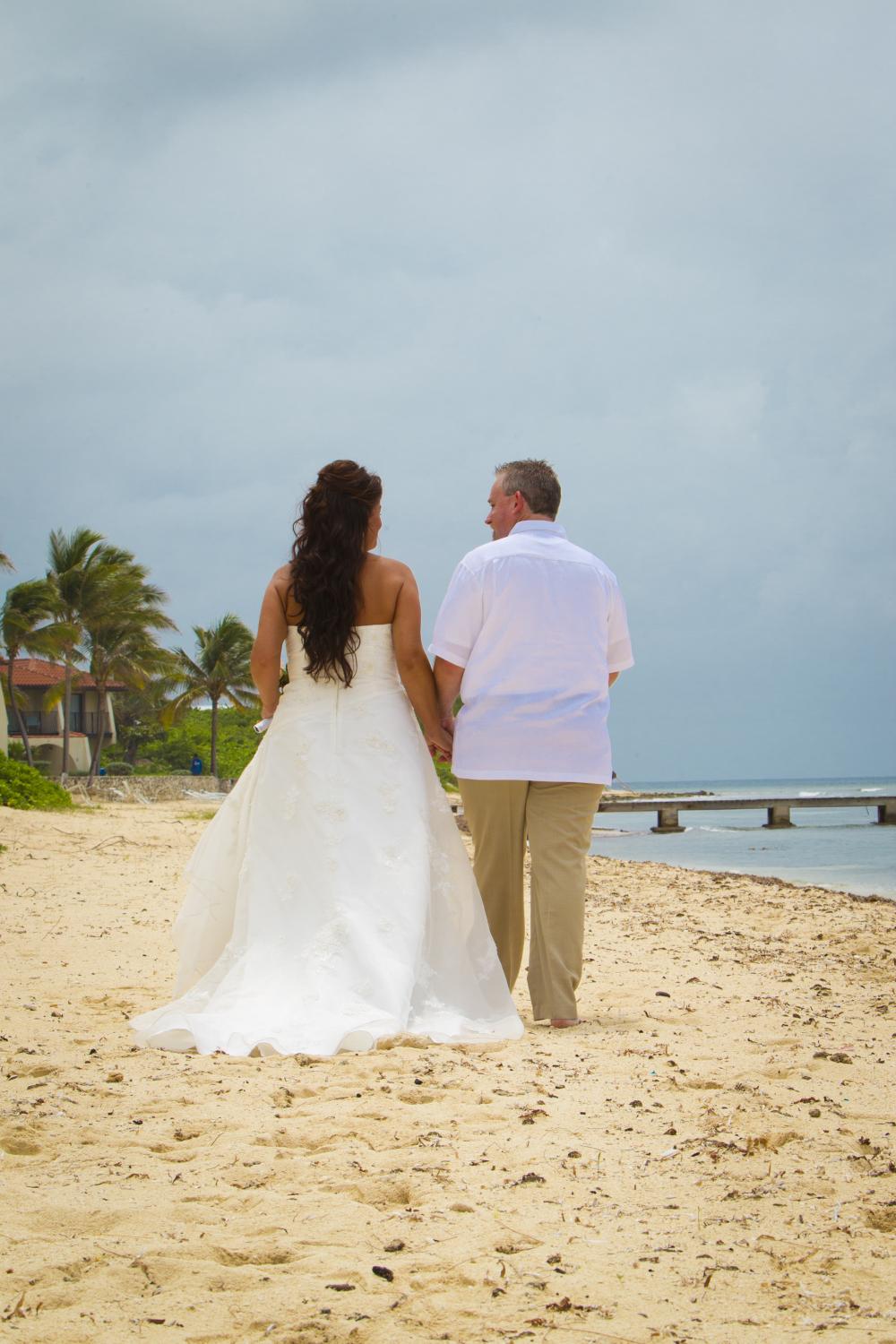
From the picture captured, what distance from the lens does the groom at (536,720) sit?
434cm

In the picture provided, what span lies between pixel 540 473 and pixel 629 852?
20807 mm

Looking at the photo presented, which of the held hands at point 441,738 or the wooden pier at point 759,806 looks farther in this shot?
the wooden pier at point 759,806

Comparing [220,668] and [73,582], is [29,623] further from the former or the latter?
[220,668]

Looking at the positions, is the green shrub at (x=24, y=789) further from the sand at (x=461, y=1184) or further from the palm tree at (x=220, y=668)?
the palm tree at (x=220, y=668)

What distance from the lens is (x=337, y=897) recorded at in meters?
4.24

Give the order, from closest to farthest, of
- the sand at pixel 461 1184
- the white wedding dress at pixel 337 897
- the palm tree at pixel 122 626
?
the sand at pixel 461 1184 → the white wedding dress at pixel 337 897 → the palm tree at pixel 122 626

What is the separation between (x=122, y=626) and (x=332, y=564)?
3692 centimetres

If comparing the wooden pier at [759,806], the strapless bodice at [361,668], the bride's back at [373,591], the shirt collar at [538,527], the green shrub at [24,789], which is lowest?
the wooden pier at [759,806]

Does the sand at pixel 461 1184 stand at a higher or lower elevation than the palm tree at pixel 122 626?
lower

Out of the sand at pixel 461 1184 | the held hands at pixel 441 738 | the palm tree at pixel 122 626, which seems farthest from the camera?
the palm tree at pixel 122 626

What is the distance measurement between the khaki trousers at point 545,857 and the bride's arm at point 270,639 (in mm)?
885

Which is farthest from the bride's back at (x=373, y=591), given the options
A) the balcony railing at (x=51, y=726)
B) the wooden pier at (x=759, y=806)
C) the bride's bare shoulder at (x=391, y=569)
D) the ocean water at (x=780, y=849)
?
the balcony railing at (x=51, y=726)

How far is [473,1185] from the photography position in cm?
249

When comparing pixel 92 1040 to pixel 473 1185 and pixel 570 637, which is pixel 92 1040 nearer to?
pixel 473 1185
